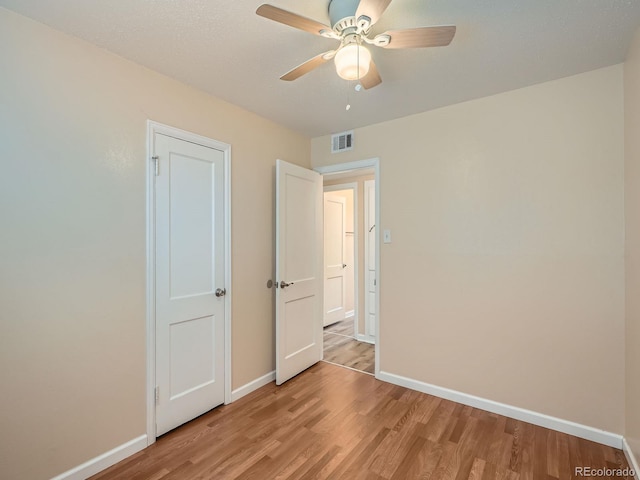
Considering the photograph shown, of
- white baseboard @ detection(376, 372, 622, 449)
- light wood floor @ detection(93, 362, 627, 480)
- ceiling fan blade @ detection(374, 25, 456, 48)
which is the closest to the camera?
ceiling fan blade @ detection(374, 25, 456, 48)

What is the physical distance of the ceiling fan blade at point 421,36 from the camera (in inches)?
52.4

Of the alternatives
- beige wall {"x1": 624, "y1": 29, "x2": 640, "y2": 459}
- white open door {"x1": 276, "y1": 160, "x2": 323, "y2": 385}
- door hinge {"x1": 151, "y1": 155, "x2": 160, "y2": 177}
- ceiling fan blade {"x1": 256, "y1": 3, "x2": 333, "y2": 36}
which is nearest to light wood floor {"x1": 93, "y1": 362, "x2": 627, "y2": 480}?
beige wall {"x1": 624, "y1": 29, "x2": 640, "y2": 459}

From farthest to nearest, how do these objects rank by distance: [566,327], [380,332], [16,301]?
[380,332]
[566,327]
[16,301]

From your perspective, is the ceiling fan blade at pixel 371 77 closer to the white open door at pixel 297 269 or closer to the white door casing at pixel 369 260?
the white open door at pixel 297 269

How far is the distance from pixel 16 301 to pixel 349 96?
8.01 ft

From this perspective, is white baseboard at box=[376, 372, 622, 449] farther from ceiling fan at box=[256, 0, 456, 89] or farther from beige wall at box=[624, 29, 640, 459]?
ceiling fan at box=[256, 0, 456, 89]

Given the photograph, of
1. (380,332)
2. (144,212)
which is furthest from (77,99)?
(380,332)

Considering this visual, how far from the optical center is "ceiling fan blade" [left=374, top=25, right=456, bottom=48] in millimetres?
1331

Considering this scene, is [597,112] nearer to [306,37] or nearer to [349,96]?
[349,96]

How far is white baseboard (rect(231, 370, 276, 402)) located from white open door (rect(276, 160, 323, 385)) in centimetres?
14

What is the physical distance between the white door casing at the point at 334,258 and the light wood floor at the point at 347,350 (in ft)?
1.15

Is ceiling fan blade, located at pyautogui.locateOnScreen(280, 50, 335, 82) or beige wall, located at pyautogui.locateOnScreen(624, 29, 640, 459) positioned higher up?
ceiling fan blade, located at pyautogui.locateOnScreen(280, 50, 335, 82)

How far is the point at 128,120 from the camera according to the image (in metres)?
1.96

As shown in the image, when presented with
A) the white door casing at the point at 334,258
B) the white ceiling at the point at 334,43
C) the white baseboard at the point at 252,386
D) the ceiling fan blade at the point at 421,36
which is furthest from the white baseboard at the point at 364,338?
the ceiling fan blade at the point at 421,36
